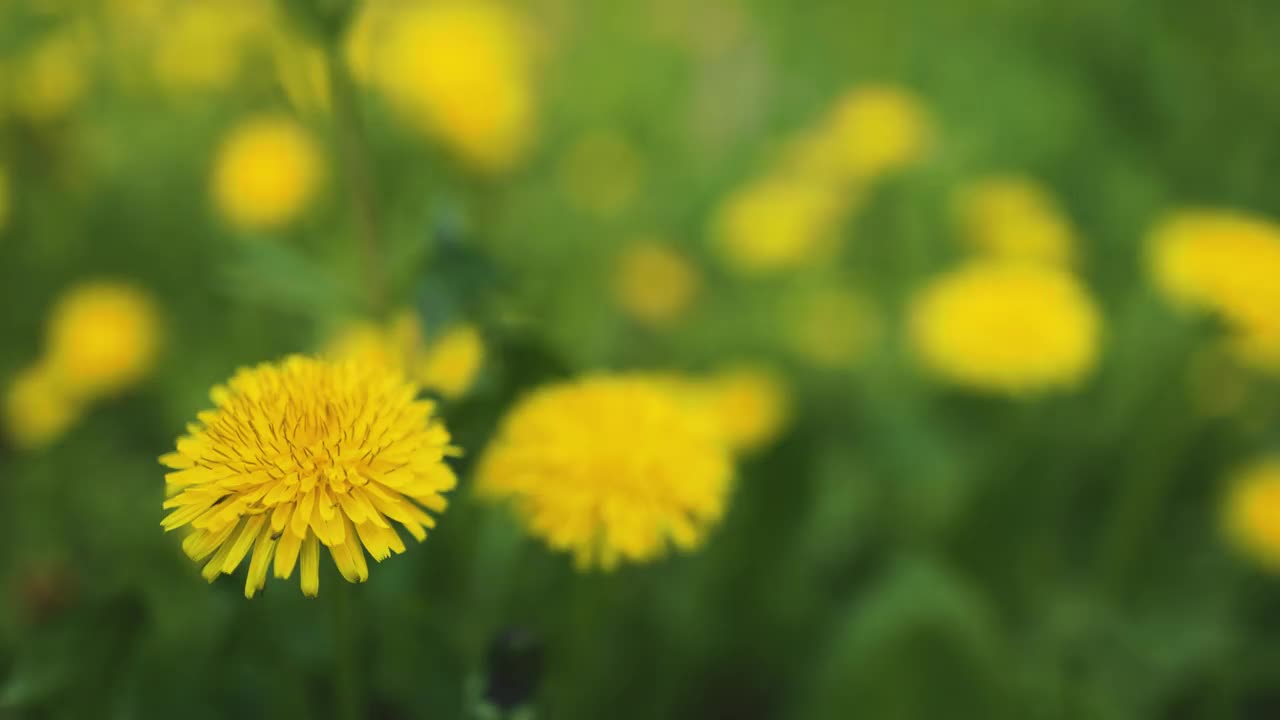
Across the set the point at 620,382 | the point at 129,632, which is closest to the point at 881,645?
the point at 620,382

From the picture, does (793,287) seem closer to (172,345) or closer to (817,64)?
(817,64)

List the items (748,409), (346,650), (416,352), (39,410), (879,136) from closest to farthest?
1. (346,650)
2. (416,352)
3. (39,410)
4. (748,409)
5. (879,136)

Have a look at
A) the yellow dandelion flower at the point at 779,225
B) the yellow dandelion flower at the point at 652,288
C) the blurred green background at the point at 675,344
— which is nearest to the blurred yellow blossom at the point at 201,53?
the blurred green background at the point at 675,344

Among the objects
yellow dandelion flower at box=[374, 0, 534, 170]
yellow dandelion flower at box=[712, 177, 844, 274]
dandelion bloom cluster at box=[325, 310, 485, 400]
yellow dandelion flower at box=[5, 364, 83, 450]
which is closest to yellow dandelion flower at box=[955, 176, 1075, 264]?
yellow dandelion flower at box=[712, 177, 844, 274]

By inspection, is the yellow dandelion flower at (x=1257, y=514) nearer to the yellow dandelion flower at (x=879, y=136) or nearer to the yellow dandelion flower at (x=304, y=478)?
the yellow dandelion flower at (x=879, y=136)

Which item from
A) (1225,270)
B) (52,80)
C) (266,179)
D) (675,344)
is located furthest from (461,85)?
(1225,270)

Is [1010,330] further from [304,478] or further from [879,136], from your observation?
[304,478]
